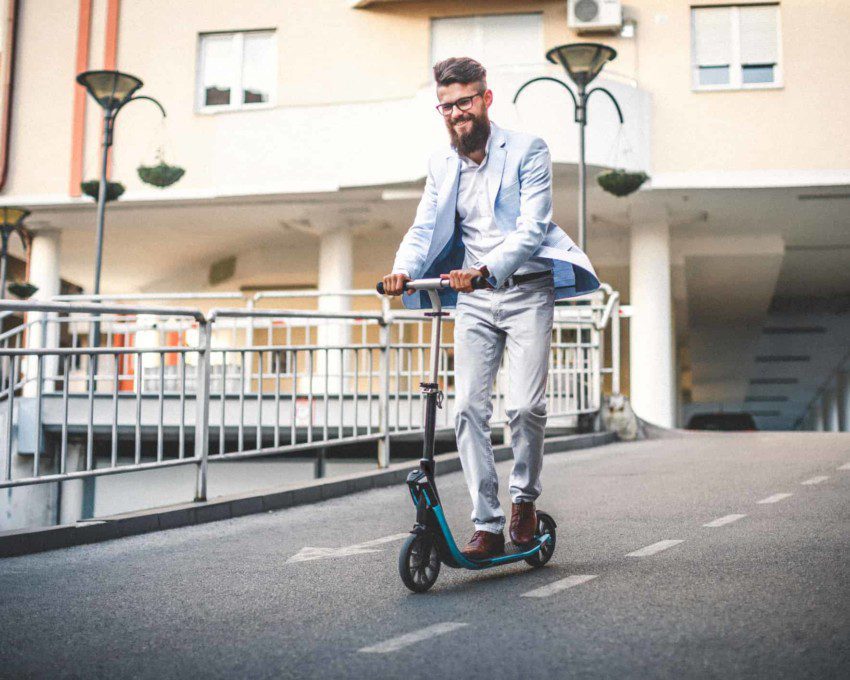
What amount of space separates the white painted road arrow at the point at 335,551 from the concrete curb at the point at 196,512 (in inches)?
51.4

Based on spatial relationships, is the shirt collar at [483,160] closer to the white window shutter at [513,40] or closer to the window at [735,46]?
the white window shutter at [513,40]

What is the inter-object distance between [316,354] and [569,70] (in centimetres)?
608

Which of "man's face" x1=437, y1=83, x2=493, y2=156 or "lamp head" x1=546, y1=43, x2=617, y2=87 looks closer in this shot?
"man's face" x1=437, y1=83, x2=493, y2=156

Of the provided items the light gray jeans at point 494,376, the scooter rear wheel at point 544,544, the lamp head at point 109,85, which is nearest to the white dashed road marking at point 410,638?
the light gray jeans at point 494,376

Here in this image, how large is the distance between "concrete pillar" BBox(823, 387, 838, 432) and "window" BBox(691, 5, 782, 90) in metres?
18.0

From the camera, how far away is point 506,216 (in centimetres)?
459

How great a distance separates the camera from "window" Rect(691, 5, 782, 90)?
19281mm

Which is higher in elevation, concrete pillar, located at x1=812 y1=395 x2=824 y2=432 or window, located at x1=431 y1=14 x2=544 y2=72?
window, located at x1=431 y1=14 x2=544 y2=72

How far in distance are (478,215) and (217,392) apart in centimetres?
671

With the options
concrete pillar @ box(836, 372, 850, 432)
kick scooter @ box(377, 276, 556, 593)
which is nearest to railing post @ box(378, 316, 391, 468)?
kick scooter @ box(377, 276, 556, 593)

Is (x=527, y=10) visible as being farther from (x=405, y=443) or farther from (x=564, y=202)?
(x=405, y=443)

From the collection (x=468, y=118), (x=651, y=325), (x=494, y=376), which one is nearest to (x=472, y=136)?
(x=468, y=118)

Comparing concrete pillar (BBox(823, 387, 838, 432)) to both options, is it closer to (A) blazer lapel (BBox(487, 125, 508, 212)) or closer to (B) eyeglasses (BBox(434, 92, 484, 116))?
(A) blazer lapel (BBox(487, 125, 508, 212))

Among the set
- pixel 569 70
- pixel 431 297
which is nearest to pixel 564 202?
pixel 569 70
